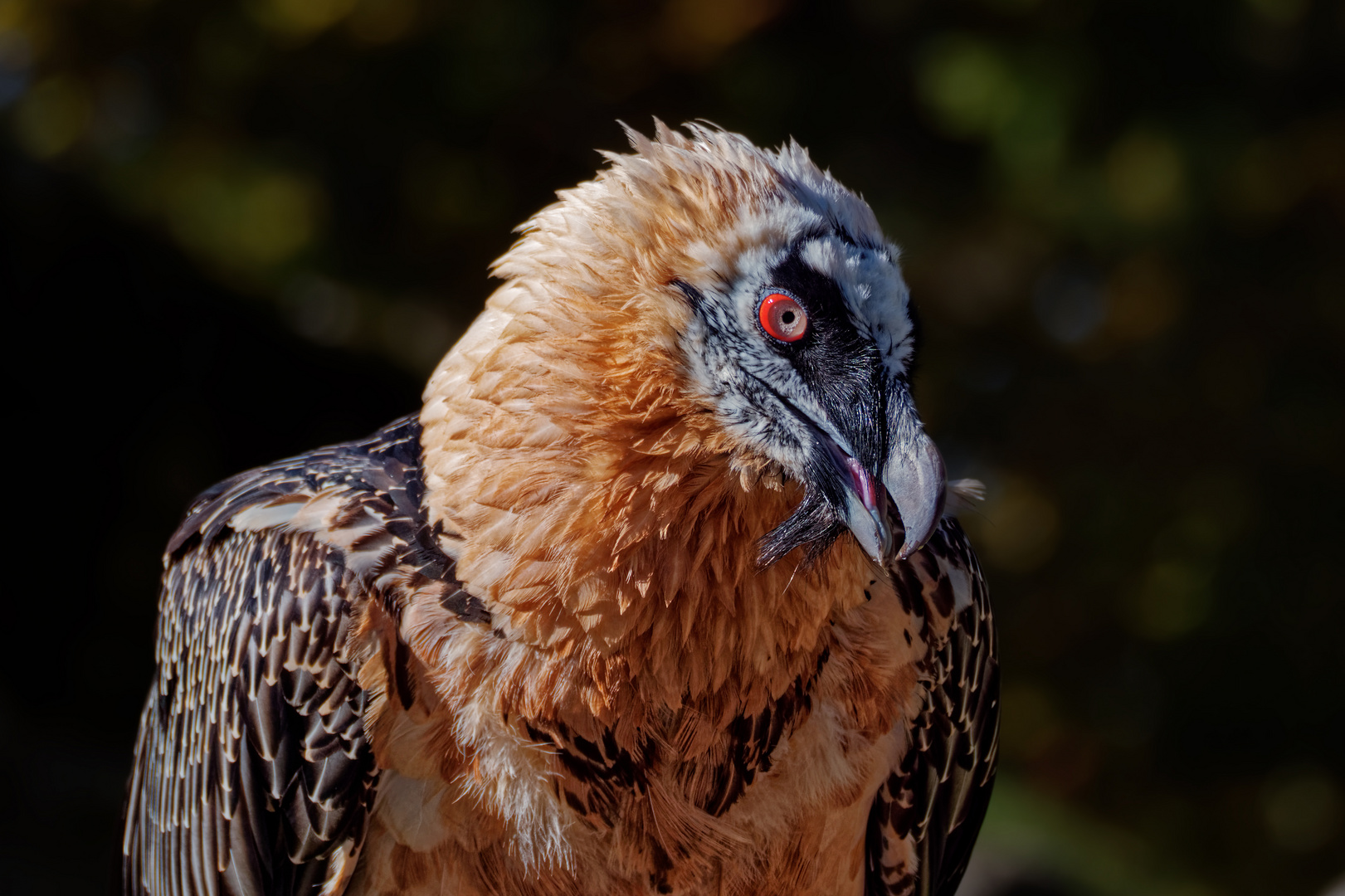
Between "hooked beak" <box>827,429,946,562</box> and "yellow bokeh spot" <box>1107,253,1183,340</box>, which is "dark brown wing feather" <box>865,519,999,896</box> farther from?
"yellow bokeh spot" <box>1107,253,1183,340</box>

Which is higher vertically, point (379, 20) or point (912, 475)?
point (379, 20)

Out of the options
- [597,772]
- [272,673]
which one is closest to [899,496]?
[597,772]

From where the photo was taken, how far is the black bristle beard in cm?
275

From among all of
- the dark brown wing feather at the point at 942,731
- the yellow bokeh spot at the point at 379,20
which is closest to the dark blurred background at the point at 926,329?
the yellow bokeh spot at the point at 379,20

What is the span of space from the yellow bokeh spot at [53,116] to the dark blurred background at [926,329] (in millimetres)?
25

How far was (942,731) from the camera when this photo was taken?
369 cm

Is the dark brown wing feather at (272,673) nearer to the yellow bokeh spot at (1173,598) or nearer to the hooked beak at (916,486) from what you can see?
the hooked beak at (916,486)

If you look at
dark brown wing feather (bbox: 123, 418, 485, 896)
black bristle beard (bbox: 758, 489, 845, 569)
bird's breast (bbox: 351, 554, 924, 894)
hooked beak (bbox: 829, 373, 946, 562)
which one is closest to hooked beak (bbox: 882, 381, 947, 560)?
hooked beak (bbox: 829, 373, 946, 562)

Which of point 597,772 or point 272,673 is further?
point 272,673

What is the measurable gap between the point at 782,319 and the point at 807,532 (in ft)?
1.57

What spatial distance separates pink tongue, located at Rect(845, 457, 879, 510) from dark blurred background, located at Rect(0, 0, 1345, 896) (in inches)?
215

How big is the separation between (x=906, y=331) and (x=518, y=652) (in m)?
1.17

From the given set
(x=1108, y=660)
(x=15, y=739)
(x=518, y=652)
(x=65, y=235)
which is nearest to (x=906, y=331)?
(x=518, y=652)

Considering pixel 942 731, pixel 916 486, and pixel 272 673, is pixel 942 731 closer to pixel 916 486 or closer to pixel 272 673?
pixel 916 486
